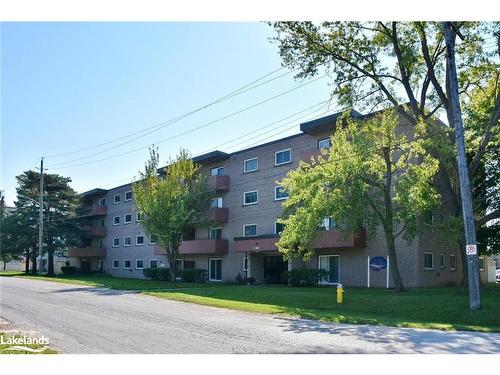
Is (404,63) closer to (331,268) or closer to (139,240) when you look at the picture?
(331,268)

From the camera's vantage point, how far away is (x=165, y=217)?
36781 mm

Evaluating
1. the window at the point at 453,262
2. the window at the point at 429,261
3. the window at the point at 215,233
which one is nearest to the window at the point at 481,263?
the window at the point at 453,262

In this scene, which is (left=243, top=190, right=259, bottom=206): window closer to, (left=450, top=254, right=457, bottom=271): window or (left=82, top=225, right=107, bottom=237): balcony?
(left=450, top=254, right=457, bottom=271): window

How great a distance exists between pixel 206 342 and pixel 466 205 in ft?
36.1

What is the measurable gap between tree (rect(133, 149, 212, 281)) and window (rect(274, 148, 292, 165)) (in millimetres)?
5909

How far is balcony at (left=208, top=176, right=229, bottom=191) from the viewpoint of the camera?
41375 mm

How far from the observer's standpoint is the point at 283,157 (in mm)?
37125

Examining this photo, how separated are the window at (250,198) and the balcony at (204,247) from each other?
3.81 meters

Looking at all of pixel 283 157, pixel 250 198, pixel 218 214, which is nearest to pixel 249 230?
pixel 250 198

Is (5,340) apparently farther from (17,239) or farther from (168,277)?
(17,239)

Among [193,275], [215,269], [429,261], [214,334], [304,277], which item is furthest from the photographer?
[215,269]

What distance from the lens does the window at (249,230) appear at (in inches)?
1526

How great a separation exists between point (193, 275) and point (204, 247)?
238 centimetres

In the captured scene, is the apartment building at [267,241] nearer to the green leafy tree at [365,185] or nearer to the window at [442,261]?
the window at [442,261]
